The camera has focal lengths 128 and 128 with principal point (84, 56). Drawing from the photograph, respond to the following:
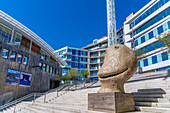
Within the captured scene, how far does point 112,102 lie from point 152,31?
90.9 ft

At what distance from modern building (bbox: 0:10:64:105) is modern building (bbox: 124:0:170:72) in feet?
59.2

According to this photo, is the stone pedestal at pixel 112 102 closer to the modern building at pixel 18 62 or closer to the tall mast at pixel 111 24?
the modern building at pixel 18 62

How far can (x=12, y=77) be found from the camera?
55.7ft

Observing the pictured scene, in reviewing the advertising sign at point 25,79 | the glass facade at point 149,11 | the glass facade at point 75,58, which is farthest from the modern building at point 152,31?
the glass facade at point 75,58

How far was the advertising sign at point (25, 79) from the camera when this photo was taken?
60.2ft

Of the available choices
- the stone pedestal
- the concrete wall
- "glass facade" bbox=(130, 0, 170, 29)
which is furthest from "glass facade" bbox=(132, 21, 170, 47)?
the stone pedestal

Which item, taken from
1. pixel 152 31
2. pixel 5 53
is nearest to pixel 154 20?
pixel 152 31

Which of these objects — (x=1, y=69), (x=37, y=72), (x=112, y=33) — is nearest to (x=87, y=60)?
(x=112, y=33)

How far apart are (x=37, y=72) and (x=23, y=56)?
12.1 feet

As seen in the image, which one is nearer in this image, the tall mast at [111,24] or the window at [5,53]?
the window at [5,53]

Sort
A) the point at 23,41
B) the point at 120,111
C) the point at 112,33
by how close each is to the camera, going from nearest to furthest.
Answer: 1. the point at 120,111
2. the point at 23,41
3. the point at 112,33

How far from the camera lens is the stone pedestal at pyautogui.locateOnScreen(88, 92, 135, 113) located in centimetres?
490

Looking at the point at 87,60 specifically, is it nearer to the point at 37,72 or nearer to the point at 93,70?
the point at 93,70

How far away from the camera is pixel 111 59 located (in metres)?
6.17
